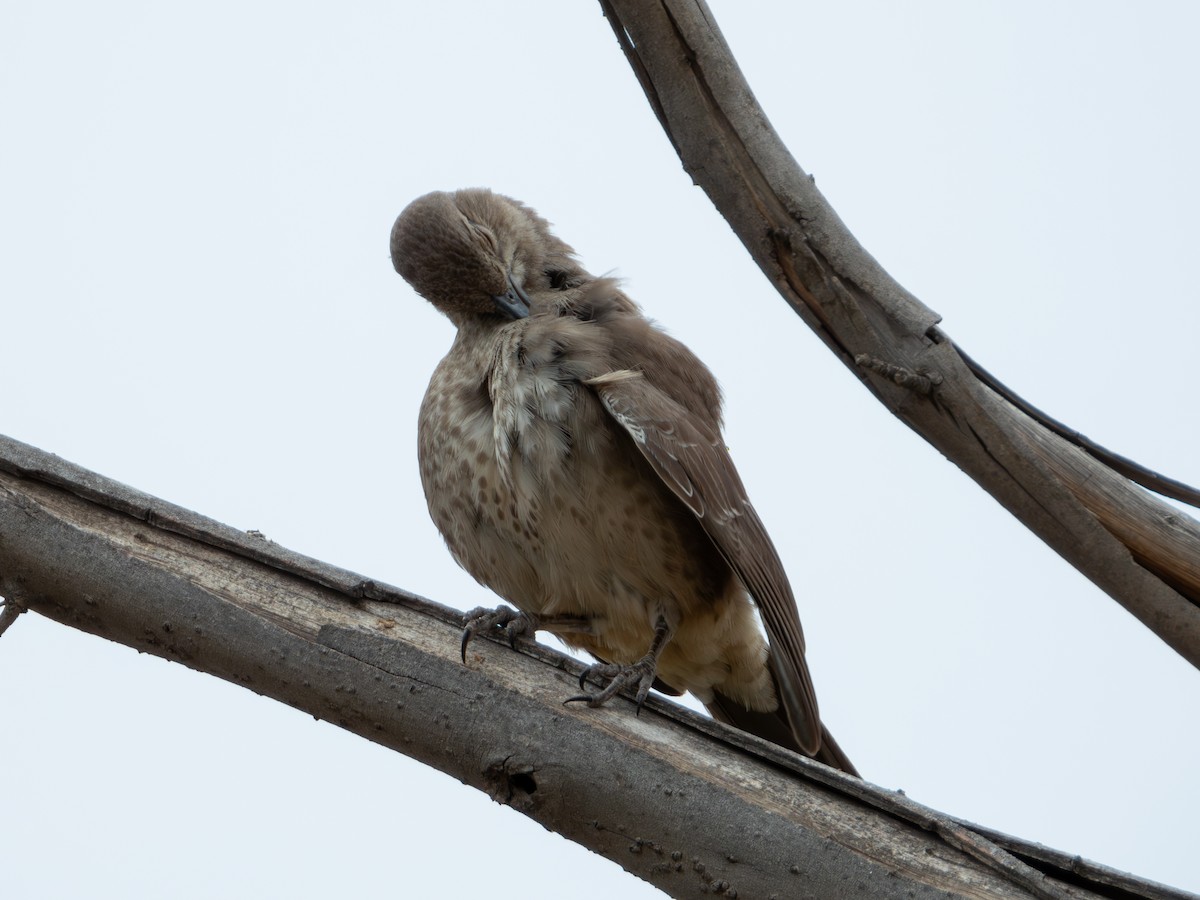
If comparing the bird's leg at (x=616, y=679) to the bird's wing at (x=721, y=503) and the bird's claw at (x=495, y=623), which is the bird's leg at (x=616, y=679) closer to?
the bird's claw at (x=495, y=623)

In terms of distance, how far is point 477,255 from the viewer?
4332 mm

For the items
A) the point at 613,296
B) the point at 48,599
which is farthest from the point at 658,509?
the point at 48,599

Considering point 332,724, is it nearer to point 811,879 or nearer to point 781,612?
point 811,879

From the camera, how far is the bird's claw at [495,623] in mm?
3156

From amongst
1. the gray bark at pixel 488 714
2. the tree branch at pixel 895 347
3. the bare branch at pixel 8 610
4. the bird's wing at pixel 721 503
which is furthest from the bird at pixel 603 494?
the bare branch at pixel 8 610

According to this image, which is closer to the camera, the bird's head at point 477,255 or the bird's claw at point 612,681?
the bird's claw at point 612,681

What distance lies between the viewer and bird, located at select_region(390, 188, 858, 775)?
3750mm

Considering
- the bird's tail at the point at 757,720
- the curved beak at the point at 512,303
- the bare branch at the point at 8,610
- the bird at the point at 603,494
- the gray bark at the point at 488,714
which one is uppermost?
the curved beak at the point at 512,303

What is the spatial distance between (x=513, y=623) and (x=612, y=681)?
1.32 feet

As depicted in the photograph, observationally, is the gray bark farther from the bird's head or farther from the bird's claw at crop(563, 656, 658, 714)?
the bird's head

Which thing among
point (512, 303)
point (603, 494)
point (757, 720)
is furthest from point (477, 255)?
point (757, 720)

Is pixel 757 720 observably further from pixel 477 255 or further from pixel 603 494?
pixel 477 255

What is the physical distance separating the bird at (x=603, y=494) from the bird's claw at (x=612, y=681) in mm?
72

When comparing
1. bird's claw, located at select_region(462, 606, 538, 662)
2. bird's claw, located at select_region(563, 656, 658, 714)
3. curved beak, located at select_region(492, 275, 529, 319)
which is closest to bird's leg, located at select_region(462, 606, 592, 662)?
bird's claw, located at select_region(462, 606, 538, 662)
